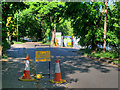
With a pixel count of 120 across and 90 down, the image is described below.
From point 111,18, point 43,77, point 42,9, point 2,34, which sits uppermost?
point 42,9

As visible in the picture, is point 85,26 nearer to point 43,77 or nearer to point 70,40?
point 43,77

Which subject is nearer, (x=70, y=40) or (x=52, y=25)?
(x=70, y=40)

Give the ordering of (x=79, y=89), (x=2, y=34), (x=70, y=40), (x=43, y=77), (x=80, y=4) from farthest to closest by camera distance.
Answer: (x=70, y=40), (x=80, y=4), (x=2, y=34), (x=43, y=77), (x=79, y=89)

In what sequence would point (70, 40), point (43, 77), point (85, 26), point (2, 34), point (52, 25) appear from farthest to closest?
point (52, 25)
point (70, 40)
point (85, 26)
point (2, 34)
point (43, 77)

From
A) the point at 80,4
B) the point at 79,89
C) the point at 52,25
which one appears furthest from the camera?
the point at 52,25

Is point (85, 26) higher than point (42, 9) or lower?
lower

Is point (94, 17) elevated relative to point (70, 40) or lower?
elevated

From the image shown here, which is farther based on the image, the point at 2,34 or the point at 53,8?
the point at 53,8

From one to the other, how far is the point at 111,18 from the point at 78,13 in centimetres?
354

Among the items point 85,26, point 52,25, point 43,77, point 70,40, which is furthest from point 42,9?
point 43,77

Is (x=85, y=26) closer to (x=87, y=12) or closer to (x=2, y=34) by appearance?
(x=87, y=12)

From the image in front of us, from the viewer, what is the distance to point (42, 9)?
4572 cm

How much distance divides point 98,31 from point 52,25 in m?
29.1

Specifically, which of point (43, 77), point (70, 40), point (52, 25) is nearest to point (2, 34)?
point (43, 77)
